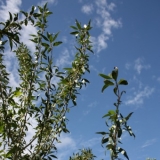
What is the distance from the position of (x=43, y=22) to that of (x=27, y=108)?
5.64ft

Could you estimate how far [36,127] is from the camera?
4449 millimetres

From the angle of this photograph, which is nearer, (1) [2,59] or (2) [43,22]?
(1) [2,59]

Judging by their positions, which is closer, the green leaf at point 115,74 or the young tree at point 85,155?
the green leaf at point 115,74

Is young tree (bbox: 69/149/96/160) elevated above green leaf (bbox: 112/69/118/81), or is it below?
above

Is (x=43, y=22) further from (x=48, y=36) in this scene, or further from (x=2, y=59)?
(x=2, y=59)

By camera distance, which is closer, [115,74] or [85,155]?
[115,74]

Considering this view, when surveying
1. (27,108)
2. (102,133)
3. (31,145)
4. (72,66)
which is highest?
(72,66)

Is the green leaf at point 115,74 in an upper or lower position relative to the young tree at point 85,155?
lower

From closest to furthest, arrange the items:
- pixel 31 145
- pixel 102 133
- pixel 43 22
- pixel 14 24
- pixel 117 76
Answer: pixel 117 76 < pixel 102 133 < pixel 14 24 < pixel 31 145 < pixel 43 22

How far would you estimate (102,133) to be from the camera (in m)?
2.35

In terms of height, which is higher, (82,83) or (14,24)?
(14,24)

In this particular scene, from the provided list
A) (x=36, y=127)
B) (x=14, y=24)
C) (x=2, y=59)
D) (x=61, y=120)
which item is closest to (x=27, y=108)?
(x=36, y=127)

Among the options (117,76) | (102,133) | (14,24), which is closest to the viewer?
(117,76)

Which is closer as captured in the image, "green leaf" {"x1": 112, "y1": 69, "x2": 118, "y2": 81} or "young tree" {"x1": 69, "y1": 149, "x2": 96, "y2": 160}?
"green leaf" {"x1": 112, "y1": 69, "x2": 118, "y2": 81}
